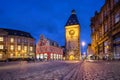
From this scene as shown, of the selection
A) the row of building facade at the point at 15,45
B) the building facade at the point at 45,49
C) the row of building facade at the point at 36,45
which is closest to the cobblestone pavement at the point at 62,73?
the row of building facade at the point at 36,45

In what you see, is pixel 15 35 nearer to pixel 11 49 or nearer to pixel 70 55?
pixel 11 49

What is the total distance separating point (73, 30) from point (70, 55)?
1718 cm

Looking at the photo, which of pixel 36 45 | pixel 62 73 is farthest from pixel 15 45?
pixel 62 73

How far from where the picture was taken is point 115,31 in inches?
1529

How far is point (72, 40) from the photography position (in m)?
121

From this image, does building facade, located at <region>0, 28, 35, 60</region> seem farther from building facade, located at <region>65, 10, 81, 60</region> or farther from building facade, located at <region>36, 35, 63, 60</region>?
building facade, located at <region>65, 10, 81, 60</region>

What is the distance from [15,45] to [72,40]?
45726 mm

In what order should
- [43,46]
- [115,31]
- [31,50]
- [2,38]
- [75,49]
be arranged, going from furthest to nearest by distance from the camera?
1. [75,49]
2. [43,46]
3. [31,50]
4. [2,38]
5. [115,31]

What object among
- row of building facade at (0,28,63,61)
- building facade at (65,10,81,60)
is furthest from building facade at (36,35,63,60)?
row of building facade at (0,28,63,61)

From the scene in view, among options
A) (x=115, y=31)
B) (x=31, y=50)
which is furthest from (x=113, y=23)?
(x=31, y=50)

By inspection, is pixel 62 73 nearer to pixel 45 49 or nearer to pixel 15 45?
pixel 15 45

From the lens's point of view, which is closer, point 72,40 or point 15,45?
point 15,45

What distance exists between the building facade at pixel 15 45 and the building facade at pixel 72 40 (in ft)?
99.1

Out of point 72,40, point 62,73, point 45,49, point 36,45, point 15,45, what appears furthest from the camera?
point 72,40
